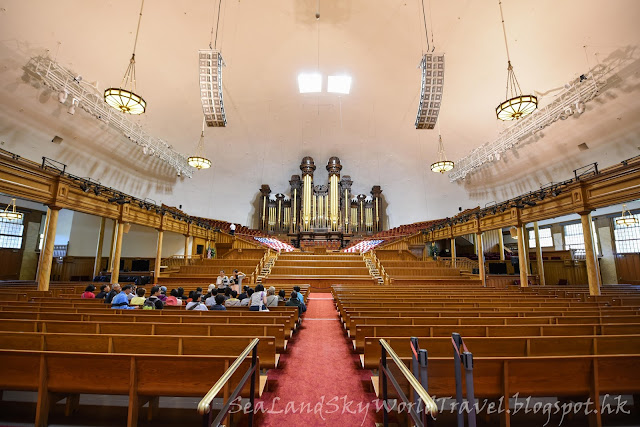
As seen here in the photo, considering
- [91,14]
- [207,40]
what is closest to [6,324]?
[91,14]

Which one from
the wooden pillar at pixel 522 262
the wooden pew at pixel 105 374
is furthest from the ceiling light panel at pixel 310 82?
the wooden pew at pixel 105 374

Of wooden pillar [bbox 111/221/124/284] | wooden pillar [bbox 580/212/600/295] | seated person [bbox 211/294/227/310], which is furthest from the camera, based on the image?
wooden pillar [bbox 111/221/124/284]

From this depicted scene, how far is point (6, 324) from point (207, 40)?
9.83 m

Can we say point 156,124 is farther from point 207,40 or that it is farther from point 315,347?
point 315,347

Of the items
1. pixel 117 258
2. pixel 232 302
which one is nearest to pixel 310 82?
pixel 117 258

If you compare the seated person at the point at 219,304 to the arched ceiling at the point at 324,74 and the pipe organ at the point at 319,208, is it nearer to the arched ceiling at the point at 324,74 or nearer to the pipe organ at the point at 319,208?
the arched ceiling at the point at 324,74

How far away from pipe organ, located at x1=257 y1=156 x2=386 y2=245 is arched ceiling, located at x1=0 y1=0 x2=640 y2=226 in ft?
10.1

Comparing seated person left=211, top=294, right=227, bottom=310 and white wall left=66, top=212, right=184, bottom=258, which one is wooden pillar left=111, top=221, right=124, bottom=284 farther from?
seated person left=211, top=294, right=227, bottom=310

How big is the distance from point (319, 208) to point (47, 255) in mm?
Answer: 12860

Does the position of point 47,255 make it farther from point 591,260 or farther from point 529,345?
point 591,260

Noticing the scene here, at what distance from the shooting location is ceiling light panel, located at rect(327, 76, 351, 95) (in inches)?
499

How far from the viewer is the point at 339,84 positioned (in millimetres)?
13078

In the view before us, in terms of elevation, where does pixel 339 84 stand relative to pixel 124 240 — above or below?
above

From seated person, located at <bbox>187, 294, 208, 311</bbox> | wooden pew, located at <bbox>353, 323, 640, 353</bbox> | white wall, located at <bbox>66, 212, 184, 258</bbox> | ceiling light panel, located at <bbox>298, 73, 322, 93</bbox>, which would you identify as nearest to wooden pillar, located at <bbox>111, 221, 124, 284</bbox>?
white wall, located at <bbox>66, 212, 184, 258</bbox>
